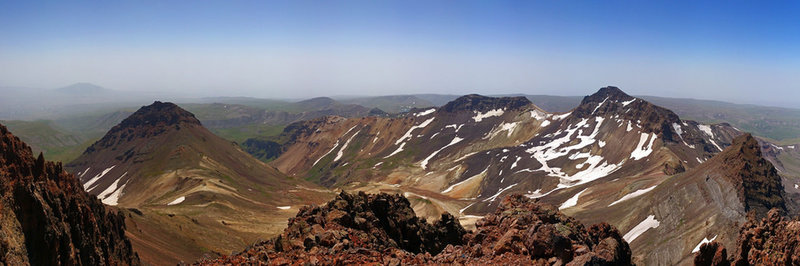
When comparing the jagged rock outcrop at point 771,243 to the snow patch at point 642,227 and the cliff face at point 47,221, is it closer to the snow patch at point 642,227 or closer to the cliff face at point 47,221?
the cliff face at point 47,221

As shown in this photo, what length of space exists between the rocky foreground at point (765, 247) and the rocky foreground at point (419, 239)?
15.1 ft

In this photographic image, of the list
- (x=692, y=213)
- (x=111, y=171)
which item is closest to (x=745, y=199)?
(x=692, y=213)

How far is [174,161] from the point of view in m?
150

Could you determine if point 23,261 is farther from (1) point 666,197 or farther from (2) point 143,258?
(1) point 666,197

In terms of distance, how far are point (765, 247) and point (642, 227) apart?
54.4 m

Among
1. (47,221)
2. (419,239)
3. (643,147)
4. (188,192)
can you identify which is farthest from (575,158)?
(47,221)

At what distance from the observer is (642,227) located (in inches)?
2813

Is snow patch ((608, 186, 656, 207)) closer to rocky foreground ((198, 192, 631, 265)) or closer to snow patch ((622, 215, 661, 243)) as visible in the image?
snow patch ((622, 215, 661, 243))

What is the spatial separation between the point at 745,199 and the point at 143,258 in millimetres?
84999

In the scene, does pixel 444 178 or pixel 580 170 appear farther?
pixel 444 178

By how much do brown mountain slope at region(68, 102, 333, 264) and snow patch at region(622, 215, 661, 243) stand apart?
6748cm

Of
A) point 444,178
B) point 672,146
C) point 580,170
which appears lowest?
point 444,178

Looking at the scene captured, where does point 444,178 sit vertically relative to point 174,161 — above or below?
below

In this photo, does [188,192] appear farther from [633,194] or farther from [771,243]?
[771,243]
